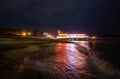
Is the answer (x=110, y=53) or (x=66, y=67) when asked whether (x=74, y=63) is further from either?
(x=110, y=53)

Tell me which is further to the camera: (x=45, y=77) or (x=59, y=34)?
(x=59, y=34)

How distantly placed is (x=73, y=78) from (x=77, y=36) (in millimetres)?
161640

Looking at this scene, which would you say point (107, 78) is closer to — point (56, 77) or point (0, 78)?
Result: point (56, 77)

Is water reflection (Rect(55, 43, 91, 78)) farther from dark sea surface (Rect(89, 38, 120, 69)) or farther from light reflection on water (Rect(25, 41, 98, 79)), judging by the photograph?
dark sea surface (Rect(89, 38, 120, 69))

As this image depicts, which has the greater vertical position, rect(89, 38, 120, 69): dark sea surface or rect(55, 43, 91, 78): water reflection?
rect(55, 43, 91, 78): water reflection

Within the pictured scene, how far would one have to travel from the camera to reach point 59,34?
6629 inches

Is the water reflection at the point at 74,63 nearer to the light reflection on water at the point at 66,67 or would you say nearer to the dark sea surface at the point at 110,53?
the light reflection on water at the point at 66,67

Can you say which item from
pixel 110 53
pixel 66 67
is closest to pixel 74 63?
pixel 66 67

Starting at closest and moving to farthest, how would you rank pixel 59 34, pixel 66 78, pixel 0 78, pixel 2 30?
pixel 0 78, pixel 66 78, pixel 2 30, pixel 59 34

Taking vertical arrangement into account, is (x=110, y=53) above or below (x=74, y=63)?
below

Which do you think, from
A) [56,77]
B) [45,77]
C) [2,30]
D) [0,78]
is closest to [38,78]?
[45,77]

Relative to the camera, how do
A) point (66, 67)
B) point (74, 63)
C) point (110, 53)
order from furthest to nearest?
point (110, 53) → point (74, 63) → point (66, 67)

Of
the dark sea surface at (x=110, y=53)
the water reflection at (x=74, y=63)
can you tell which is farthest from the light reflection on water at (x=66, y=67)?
the dark sea surface at (x=110, y=53)

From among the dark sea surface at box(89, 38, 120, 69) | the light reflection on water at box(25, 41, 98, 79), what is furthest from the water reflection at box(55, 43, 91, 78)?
the dark sea surface at box(89, 38, 120, 69)
